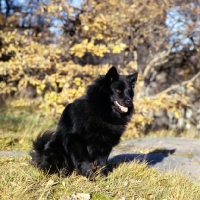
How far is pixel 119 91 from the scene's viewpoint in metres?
4.35

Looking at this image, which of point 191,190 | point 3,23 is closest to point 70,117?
point 191,190

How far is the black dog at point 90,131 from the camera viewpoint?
13.8 ft

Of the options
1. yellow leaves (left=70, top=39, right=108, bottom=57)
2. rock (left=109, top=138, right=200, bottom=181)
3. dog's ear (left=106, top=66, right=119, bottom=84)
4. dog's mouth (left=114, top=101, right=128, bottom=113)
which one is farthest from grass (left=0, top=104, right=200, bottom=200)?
yellow leaves (left=70, top=39, right=108, bottom=57)

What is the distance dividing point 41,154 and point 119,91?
1.30 meters

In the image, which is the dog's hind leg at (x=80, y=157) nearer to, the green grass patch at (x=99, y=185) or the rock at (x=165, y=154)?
the green grass patch at (x=99, y=185)

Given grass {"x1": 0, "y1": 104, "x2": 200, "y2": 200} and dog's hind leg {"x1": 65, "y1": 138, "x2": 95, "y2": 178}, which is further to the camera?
dog's hind leg {"x1": 65, "y1": 138, "x2": 95, "y2": 178}

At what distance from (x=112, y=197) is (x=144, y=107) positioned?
618cm

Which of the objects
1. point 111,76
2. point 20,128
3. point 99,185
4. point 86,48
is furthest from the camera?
point 86,48

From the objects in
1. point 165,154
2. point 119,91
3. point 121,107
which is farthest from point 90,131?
point 165,154

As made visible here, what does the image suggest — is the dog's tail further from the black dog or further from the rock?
the rock

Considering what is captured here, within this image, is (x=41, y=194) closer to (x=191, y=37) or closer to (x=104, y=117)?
(x=104, y=117)

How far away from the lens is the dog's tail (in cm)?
417

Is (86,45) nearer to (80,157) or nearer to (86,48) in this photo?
(86,48)

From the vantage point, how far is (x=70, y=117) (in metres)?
4.43
